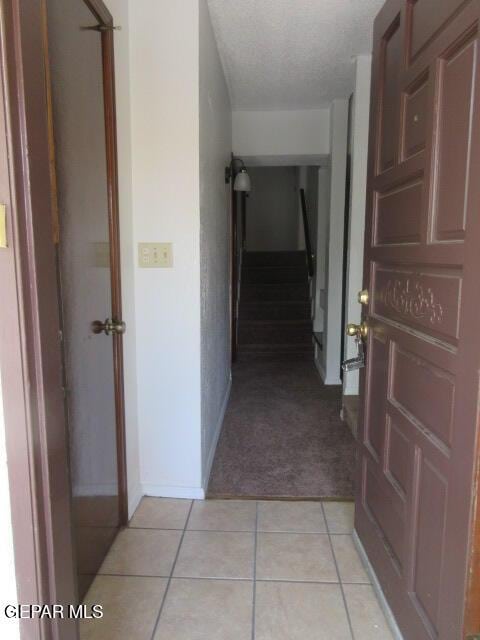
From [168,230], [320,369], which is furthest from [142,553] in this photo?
[320,369]

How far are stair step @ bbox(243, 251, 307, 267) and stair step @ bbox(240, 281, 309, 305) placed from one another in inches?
31.3

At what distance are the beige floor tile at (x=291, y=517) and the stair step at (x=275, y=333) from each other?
3.09 meters

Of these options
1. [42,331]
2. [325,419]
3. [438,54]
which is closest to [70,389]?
[42,331]

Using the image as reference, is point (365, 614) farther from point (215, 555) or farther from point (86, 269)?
point (86, 269)

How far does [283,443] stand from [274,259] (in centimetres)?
474

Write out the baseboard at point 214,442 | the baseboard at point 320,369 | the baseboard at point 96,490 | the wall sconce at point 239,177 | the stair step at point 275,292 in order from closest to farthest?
the baseboard at point 96,490, the baseboard at point 214,442, the wall sconce at point 239,177, the baseboard at point 320,369, the stair step at point 275,292

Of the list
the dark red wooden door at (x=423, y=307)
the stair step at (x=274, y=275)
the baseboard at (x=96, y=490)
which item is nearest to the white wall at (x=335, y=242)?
the dark red wooden door at (x=423, y=307)

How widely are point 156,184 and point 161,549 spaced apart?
1.56 meters

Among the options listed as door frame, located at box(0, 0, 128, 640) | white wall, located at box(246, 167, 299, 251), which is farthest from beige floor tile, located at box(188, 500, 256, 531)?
white wall, located at box(246, 167, 299, 251)

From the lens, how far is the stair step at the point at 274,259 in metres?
6.86

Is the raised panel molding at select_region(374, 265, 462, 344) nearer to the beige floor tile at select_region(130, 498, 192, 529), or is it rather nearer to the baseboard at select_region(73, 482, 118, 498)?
the baseboard at select_region(73, 482, 118, 498)

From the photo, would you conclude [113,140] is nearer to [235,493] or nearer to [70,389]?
[70,389]

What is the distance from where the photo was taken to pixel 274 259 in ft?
23.2

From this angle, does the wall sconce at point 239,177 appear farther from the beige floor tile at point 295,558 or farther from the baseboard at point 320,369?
the beige floor tile at point 295,558
